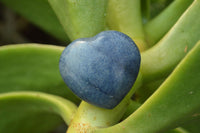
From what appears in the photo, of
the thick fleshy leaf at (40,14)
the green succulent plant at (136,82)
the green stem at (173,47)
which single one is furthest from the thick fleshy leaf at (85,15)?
the thick fleshy leaf at (40,14)

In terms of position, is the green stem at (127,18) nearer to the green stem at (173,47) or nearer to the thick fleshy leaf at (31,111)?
the green stem at (173,47)

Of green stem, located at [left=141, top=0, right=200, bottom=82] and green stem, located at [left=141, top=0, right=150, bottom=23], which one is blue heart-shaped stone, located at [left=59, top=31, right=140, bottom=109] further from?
green stem, located at [left=141, top=0, right=150, bottom=23]

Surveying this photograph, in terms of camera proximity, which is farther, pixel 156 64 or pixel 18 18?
pixel 18 18

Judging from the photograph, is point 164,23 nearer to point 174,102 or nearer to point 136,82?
point 136,82

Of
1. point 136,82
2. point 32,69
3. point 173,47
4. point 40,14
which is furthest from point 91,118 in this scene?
point 40,14

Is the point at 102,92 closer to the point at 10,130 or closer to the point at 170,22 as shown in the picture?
the point at 170,22

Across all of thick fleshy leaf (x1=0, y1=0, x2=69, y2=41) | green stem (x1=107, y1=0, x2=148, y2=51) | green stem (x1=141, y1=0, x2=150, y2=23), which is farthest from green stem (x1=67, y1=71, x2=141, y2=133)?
thick fleshy leaf (x1=0, y1=0, x2=69, y2=41)

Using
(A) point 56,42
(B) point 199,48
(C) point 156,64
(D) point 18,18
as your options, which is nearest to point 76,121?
(C) point 156,64
